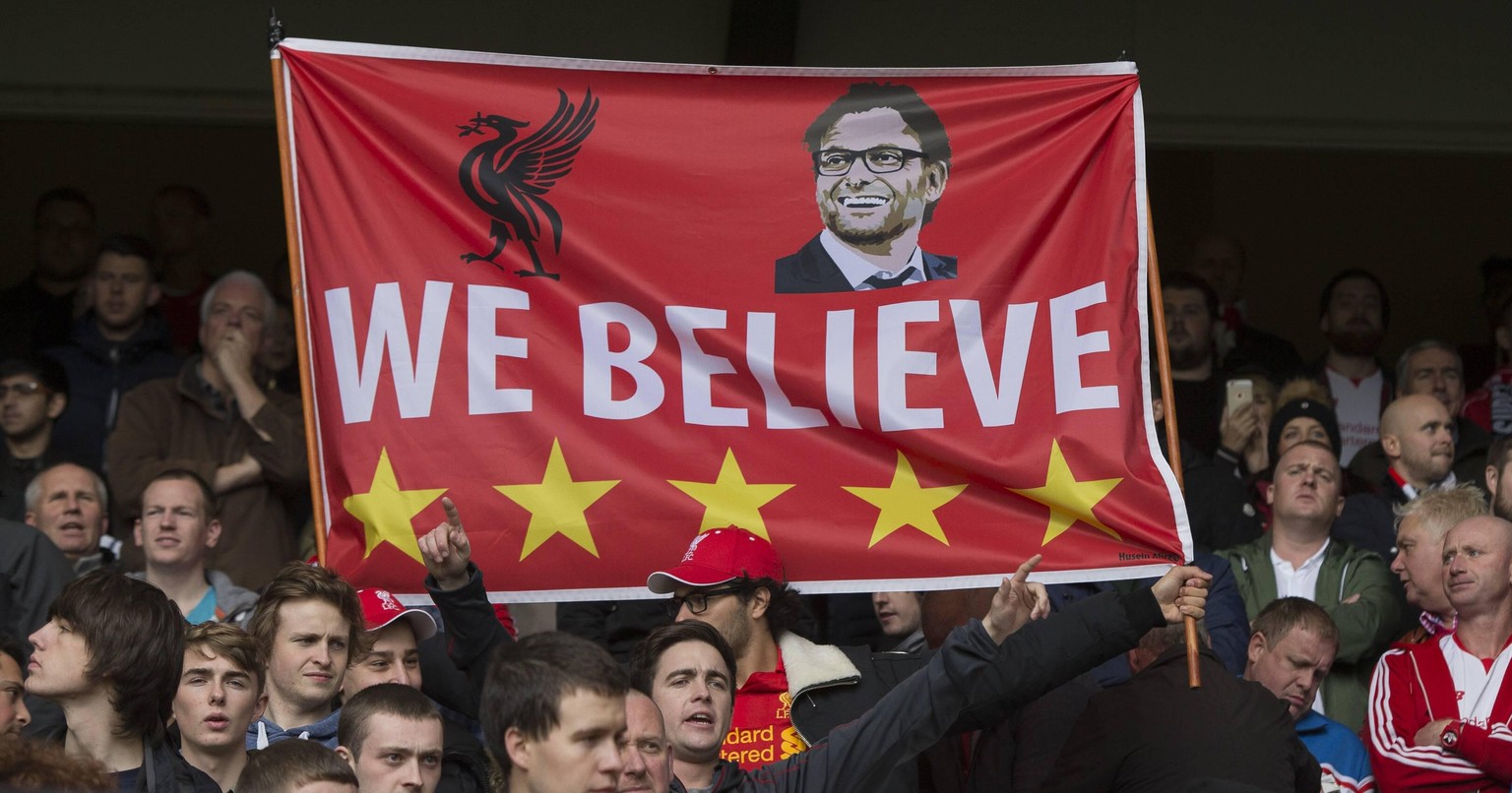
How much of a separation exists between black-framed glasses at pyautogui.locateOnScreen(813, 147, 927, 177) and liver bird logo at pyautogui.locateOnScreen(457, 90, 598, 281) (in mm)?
695

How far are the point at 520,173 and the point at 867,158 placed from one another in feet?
3.35

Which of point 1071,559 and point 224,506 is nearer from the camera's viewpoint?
point 1071,559

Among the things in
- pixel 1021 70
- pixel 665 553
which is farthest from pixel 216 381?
pixel 1021 70

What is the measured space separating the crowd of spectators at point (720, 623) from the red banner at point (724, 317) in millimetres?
258

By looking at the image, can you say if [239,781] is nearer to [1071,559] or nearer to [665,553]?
[665,553]

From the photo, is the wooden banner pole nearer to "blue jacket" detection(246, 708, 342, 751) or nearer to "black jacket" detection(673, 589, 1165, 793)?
"black jacket" detection(673, 589, 1165, 793)

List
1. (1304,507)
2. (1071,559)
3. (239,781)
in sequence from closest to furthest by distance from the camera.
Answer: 1. (239,781)
2. (1071,559)
3. (1304,507)

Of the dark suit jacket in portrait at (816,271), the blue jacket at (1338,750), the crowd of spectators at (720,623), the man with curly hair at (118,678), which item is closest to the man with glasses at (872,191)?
the dark suit jacket in portrait at (816,271)

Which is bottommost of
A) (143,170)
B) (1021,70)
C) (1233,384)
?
(1233,384)

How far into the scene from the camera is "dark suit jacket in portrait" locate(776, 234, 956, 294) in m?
5.83

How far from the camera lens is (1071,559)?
5531mm

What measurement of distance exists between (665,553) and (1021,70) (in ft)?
5.89

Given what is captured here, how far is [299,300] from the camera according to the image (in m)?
5.62

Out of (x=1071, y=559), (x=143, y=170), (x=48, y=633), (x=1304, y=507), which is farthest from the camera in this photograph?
(x=143, y=170)
